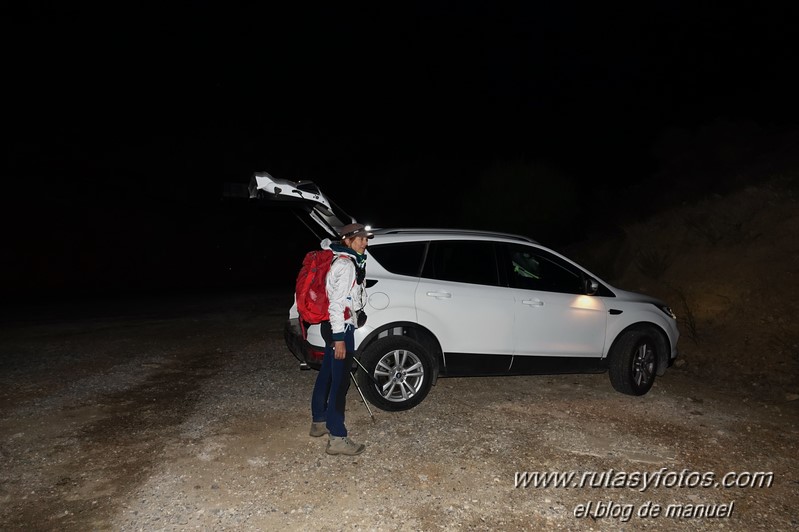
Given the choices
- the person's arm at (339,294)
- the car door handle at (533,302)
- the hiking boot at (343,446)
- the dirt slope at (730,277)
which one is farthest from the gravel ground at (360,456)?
the car door handle at (533,302)

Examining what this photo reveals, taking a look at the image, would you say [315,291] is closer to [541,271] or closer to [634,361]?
[541,271]

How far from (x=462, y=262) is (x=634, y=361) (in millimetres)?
2374

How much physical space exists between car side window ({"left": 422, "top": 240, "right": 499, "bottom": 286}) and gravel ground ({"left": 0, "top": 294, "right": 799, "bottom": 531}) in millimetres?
1425

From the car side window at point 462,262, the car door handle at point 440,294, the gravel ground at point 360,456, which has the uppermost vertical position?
the car side window at point 462,262

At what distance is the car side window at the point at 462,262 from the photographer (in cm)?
598

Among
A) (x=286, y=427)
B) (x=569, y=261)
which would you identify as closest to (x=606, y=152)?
(x=569, y=261)

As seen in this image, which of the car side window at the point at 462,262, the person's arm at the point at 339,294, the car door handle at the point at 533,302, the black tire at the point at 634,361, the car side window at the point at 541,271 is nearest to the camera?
the person's arm at the point at 339,294

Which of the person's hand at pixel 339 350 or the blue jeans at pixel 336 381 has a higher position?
the person's hand at pixel 339 350

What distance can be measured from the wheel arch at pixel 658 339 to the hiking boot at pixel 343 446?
322 cm

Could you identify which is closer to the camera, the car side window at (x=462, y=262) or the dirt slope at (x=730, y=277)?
the car side window at (x=462, y=262)

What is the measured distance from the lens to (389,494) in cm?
418

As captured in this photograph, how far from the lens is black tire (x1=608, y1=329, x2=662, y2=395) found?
21.1 feet

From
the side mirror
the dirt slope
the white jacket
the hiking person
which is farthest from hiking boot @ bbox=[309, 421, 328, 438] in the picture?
the dirt slope

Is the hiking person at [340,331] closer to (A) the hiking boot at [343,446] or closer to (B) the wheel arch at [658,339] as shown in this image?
(A) the hiking boot at [343,446]
